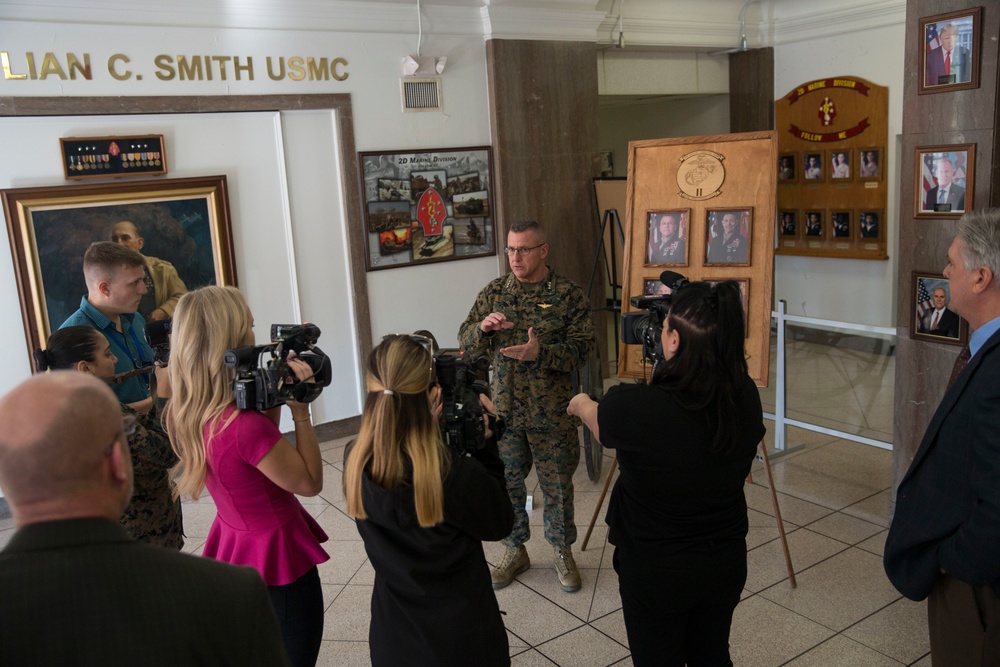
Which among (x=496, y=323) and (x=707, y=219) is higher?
(x=707, y=219)

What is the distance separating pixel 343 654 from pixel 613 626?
1128 mm

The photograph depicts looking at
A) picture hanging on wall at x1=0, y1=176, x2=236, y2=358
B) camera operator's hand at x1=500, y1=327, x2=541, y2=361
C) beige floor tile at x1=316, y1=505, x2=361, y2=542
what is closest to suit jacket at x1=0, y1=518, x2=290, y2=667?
camera operator's hand at x1=500, y1=327, x2=541, y2=361

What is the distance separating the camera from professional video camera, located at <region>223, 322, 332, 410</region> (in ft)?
6.95

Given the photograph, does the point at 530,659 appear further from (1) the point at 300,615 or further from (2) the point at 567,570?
(1) the point at 300,615

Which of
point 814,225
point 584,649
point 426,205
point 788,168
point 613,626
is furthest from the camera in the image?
point 788,168

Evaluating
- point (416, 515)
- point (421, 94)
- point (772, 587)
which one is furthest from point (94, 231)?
point (772, 587)

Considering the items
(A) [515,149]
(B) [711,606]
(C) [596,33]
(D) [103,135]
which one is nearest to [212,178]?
(D) [103,135]

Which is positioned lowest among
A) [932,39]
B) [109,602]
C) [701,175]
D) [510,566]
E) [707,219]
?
[510,566]

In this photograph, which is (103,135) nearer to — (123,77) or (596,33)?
(123,77)

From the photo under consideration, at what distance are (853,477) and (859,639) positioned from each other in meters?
1.83

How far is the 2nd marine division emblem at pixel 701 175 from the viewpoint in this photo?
408cm

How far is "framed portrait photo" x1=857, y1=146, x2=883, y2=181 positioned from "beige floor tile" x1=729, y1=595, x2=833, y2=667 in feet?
17.5

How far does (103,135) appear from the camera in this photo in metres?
4.82

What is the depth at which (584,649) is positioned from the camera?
3.22m
